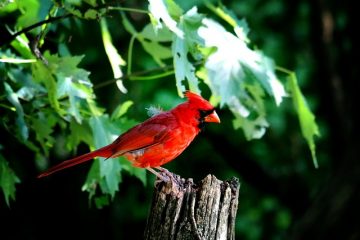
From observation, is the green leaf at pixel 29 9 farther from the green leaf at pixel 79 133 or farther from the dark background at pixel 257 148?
the dark background at pixel 257 148

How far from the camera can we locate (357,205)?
446cm

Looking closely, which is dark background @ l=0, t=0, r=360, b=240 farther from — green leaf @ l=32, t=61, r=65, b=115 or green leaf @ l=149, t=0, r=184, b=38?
green leaf @ l=149, t=0, r=184, b=38

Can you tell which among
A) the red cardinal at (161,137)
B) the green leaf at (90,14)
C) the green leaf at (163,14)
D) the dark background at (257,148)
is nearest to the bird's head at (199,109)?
the red cardinal at (161,137)

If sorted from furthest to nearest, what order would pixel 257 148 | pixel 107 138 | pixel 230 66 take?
pixel 257 148 → pixel 107 138 → pixel 230 66

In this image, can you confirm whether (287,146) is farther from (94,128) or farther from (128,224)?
(94,128)

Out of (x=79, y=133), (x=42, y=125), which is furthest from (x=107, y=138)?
(x=42, y=125)

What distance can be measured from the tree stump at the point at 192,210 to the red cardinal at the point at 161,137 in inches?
8.7

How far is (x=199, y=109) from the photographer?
2.55 m

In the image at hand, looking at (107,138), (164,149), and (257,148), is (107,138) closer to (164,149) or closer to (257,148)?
(164,149)

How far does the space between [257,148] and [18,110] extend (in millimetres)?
3736

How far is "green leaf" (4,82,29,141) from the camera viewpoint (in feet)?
9.15

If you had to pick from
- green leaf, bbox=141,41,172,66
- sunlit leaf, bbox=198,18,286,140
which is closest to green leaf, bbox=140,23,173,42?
green leaf, bbox=141,41,172,66

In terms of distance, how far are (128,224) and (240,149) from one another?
3.78 feet

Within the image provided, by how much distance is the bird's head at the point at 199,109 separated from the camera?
2.53 meters
